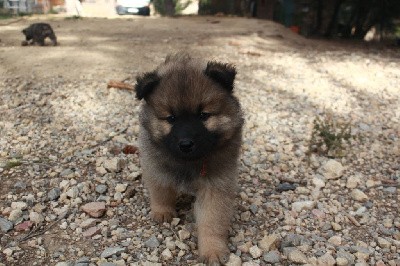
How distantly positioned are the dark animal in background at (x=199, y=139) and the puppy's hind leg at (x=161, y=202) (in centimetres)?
4

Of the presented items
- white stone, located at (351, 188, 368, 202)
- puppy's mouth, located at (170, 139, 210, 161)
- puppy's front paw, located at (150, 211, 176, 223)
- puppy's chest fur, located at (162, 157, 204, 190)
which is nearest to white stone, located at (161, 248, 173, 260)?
puppy's front paw, located at (150, 211, 176, 223)

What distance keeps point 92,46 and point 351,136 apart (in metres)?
4.88

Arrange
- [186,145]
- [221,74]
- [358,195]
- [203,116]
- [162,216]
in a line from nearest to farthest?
[186,145], [203,116], [221,74], [162,216], [358,195]

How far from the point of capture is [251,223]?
124 inches

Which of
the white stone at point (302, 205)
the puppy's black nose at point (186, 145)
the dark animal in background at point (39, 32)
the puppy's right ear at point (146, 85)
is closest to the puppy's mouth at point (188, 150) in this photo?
the puppy's black nose at point (186, 145)

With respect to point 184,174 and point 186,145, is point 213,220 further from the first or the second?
point 186,145

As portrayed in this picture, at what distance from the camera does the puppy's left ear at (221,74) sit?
281 cm

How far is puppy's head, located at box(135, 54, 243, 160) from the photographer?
8.56 ft

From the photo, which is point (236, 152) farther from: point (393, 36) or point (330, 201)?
point (393, 36)

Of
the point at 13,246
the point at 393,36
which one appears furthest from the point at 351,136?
the point at 393,36

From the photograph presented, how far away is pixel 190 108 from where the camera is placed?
2633 millimetres

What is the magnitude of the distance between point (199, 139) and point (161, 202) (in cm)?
77

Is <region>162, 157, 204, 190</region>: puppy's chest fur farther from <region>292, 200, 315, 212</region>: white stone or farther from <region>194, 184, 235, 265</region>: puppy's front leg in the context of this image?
<region>292, 200, 315, 212</region>: white stone

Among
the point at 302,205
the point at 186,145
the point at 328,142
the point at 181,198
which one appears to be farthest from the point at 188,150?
the point at 328,142
